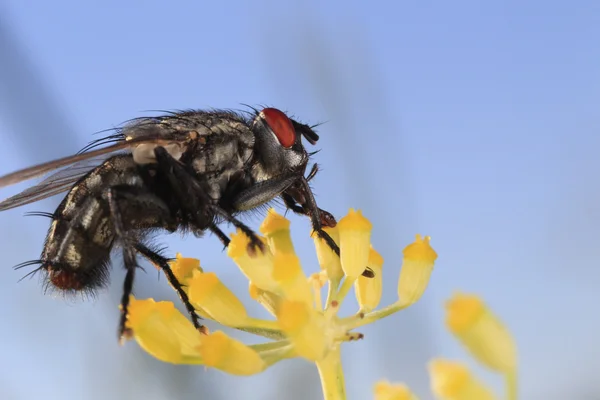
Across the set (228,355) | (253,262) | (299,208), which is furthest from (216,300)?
(299,208)

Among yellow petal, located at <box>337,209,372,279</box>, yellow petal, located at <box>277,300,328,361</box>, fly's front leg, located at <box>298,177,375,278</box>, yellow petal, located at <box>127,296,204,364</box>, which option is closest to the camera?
yellow petal, located at <box>277,300,328,361</box>

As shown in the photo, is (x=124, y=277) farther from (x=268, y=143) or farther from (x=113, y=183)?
(x=268, y=143)

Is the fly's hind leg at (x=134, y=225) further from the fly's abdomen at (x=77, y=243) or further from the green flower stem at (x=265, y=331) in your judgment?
the green flower stem at (x=265, y=331)

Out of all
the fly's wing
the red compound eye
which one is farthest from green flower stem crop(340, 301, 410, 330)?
the fly's wing

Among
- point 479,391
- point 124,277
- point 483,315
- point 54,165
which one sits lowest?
point 479,391

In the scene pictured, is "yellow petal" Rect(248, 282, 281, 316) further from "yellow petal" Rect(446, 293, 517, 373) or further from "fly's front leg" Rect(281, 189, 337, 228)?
"yellow petal" Rect(446, 293, 517, 373)

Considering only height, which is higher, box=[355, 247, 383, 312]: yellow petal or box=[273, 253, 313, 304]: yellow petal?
box=[355, 247, 383, 312]: yellow petal

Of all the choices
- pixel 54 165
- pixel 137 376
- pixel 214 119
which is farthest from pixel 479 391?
pixel 137 376

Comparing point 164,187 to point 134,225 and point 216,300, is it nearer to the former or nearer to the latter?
point 134,225
